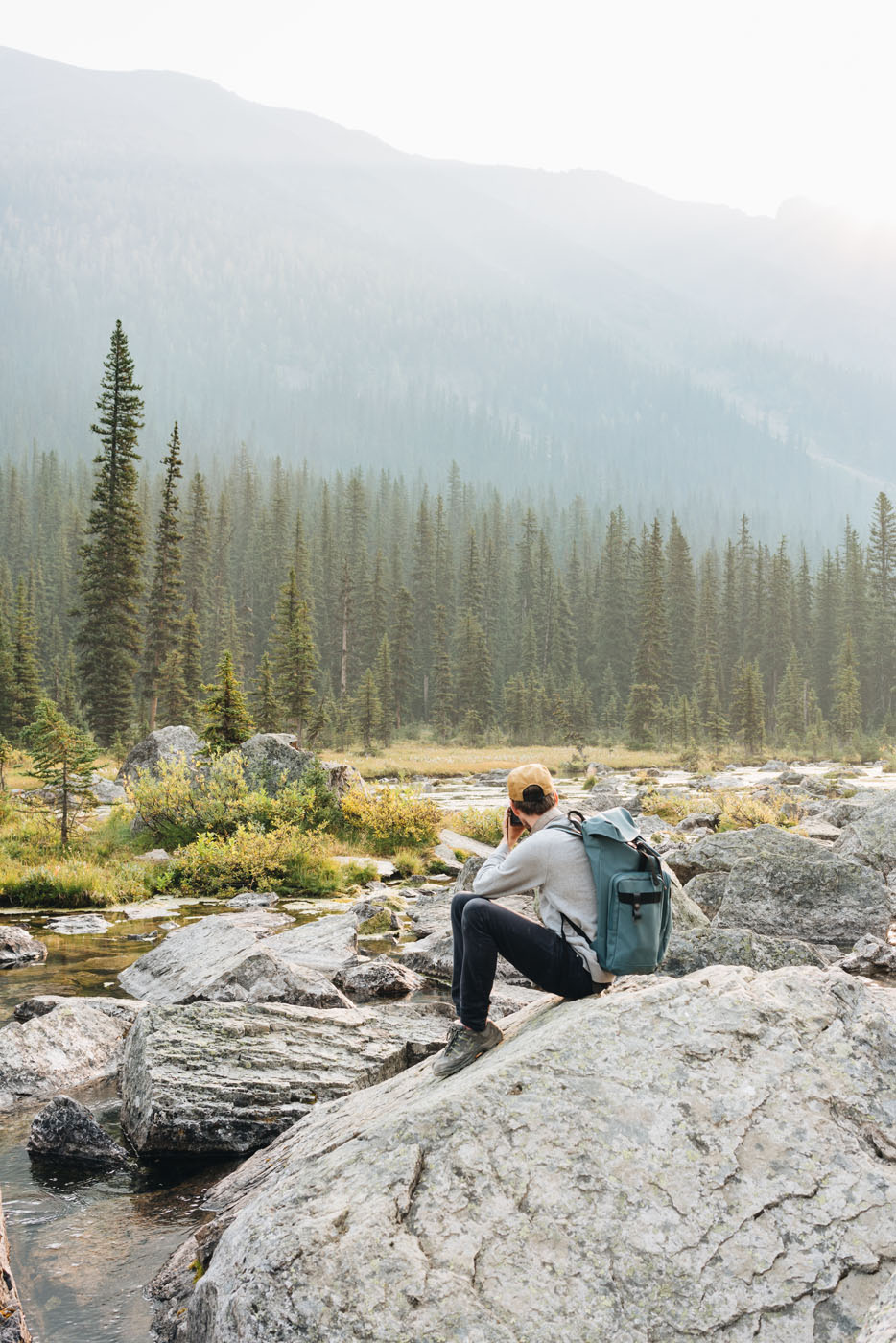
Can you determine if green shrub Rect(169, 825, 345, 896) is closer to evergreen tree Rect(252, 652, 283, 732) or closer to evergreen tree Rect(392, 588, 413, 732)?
evergreen tree Rect(252, 652, 283, 732)

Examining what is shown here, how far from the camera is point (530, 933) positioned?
519 centimetres

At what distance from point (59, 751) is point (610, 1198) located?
1606 centimetres

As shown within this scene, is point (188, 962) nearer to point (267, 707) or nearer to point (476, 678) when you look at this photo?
point (267, 707)

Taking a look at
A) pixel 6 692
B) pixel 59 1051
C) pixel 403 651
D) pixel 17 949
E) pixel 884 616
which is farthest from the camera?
pixel 884 616

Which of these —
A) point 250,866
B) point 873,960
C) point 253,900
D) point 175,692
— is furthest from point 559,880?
point 175,692

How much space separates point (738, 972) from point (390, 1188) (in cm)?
238

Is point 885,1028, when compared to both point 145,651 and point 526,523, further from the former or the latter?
point 526,523

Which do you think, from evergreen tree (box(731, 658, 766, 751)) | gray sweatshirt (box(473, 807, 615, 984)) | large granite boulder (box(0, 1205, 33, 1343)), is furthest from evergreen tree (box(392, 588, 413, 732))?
large granite boulder (box(0, 1205, 33, 1343))

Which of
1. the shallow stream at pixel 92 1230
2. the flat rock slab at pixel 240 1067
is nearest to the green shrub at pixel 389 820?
the flat rock slab at pixel 240 1067

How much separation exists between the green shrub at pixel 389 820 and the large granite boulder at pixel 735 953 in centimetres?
1177

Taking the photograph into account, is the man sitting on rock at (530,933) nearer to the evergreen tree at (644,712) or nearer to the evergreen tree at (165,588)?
the evergreen tree at (165,588)

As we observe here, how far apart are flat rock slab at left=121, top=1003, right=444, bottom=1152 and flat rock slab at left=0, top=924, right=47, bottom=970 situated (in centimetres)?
472

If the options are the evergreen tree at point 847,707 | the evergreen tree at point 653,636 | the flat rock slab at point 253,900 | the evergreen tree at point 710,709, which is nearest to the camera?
the flat rock slab at point 253,900

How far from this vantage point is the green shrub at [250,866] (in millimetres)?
17344
